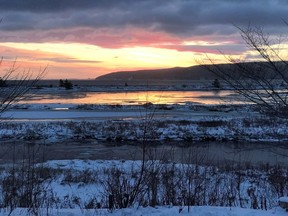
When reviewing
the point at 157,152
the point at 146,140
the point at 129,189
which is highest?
the point at 146,140

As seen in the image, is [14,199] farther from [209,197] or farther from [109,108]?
[109,108]

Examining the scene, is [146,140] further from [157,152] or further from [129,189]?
[157,152]

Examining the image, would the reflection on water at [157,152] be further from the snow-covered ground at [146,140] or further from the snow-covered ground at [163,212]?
the snow-covered ground at [163,212]

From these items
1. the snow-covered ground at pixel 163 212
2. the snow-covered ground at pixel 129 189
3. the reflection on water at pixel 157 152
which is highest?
the snow-covered ground at pixel 163 212

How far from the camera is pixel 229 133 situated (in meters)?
23.2

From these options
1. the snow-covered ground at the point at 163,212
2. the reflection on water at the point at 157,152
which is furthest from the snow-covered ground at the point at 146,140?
the reflection on water at the point at 157,152

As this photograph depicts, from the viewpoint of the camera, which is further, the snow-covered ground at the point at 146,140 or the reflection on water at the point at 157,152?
the reflection on water at the point at 157,152

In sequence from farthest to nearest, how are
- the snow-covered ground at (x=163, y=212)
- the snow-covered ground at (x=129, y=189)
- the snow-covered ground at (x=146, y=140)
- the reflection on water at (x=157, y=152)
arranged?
1. the reflection on water at (x=157, y=152)
2. the snow-covered ground at (x=146, y=140)
3. the snow-covered ground at (x=129, y=189)
4. the snow-covered ground at (x=163, y=212)

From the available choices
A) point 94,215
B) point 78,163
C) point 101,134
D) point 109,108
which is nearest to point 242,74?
point 94,215

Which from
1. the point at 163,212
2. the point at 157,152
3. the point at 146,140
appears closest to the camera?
the point at 163,212

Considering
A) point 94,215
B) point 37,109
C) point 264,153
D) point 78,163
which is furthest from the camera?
point 37,109

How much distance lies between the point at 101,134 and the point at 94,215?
17.0 metres

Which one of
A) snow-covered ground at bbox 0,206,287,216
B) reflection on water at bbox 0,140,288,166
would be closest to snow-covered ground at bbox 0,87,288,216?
snow-covered ground at bbox 0,206,287,216

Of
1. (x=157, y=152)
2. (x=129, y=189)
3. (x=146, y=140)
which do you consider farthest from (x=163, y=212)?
(x=157, y=152)
